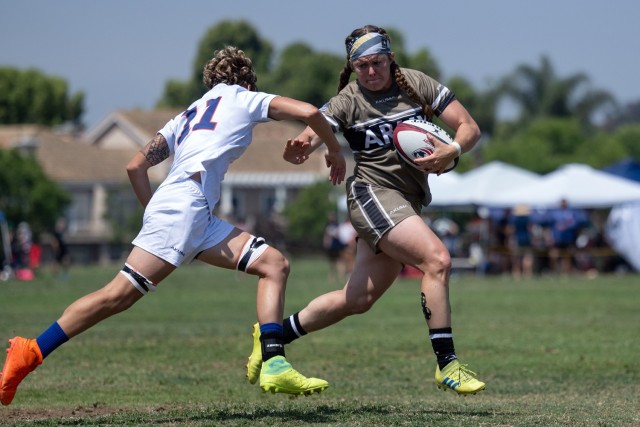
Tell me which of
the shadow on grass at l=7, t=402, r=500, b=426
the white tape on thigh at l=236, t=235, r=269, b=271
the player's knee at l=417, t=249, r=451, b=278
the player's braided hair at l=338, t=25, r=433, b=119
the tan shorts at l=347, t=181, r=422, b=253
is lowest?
the shadow on grass at l=7, t=402, r=500, b=426

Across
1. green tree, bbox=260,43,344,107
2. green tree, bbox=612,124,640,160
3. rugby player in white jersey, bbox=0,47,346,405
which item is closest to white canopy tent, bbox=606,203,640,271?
rugby player in white jersey, bbox=0,47,346,405

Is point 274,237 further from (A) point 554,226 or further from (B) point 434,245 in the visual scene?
(B) point 434,245

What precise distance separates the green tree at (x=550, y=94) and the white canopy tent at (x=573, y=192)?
151 ft

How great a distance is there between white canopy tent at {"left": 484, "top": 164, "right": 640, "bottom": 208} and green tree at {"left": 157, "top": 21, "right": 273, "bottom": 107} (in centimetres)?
6614

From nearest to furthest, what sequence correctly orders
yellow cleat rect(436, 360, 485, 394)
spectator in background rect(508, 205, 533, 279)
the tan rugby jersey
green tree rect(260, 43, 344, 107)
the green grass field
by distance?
yellow cleat rect(436, 360, 485, 394), the green grass field, the tan rugby jersey, spectator in background rect(508, 205, 533, 279), green tree rect(260, 43, 344, 107)

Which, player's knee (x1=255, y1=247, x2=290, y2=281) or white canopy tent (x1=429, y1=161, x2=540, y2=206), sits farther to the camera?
white canopy tent (x1=429, y1=161, x2=540, y2=206)

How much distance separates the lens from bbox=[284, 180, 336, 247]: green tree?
59531mm

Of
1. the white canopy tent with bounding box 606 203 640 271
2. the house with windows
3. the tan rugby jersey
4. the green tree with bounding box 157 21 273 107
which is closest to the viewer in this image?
the tan rugby jersey

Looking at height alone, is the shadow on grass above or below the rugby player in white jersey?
below

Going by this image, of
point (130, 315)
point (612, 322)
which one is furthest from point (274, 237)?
point (612, 322)

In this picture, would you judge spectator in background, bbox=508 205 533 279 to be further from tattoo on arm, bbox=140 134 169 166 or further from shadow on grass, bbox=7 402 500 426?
tattoo on arm, bbox=140 134 169 166

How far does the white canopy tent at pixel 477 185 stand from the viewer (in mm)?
34062

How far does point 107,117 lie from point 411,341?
66840 millimetres

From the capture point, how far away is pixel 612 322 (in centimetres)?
1673
